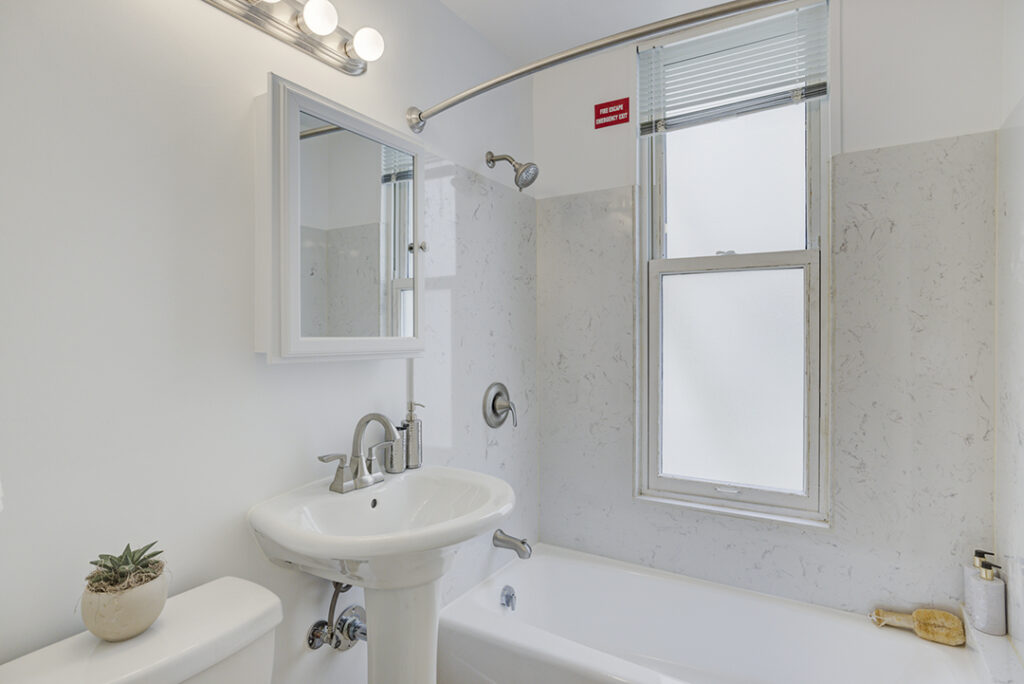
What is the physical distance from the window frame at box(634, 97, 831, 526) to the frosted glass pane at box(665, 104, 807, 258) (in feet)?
0.12

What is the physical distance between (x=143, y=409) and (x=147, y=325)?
0.16 meters

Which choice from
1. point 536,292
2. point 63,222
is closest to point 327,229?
point 63,222

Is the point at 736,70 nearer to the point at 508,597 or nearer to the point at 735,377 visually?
the point at 735,377

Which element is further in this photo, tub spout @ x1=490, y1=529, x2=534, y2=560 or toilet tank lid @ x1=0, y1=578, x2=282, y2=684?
tub spout @ x1=490, y1=529, x2=534, y2=560

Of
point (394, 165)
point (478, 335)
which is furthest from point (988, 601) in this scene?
point (394, 165)

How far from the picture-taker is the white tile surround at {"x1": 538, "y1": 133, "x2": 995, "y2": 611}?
61.0 inches

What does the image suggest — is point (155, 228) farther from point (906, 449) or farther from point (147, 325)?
point (906, 449)

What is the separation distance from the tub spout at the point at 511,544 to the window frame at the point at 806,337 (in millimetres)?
540

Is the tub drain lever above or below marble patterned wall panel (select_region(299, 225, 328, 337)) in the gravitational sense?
below

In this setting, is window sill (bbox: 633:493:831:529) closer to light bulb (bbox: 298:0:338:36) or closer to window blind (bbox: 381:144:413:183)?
window blind (bbox: 381:144:413:183)

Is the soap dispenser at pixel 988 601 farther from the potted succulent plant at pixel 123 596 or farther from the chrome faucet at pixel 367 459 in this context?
the potted succulent plant at pixel 123 596

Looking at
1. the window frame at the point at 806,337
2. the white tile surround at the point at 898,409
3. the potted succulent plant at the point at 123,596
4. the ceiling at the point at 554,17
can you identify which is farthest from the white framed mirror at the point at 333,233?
the white tile surround at the point at 898,409

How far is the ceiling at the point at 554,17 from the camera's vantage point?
5.91 feet

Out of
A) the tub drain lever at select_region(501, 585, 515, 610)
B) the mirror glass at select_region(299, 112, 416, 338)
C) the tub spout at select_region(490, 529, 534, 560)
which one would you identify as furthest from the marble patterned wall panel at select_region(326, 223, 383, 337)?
the tub drain lever at select_region(501, 585, 515, 610)
